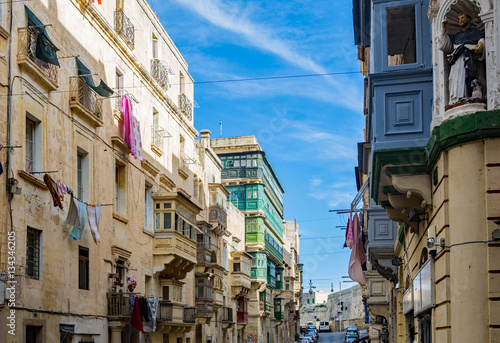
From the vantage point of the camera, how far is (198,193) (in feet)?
124

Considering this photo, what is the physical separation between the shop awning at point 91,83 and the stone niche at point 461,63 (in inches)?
514

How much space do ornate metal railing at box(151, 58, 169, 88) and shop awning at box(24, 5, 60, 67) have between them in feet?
34.8

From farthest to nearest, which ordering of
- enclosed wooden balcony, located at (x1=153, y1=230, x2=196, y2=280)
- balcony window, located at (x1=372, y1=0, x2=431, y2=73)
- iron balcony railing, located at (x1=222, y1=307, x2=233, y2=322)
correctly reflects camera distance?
iron balcony railing, located at (x1=222, y1=307, x2=233, y2=322) < enclosed wooden balcony, located at (x1=153, y1=230, x2=196, y2=280) < balcony window, located at (x1=372, y1=0, x2=431, y2=73)

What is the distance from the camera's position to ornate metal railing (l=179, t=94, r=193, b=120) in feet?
110

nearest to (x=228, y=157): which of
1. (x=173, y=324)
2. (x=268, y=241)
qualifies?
(x=268, y=241)

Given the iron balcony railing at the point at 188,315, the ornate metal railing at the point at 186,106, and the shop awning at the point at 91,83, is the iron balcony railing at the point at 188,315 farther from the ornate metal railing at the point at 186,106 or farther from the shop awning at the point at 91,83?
the shop awning at the point at 91,83

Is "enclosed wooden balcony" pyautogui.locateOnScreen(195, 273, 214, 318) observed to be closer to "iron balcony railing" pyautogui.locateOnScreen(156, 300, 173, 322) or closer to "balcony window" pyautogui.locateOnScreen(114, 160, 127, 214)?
"iron balcony railing" pyautogui.locateOnScreen(156, 300, 173, 322)

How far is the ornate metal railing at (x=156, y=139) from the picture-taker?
28.7 m

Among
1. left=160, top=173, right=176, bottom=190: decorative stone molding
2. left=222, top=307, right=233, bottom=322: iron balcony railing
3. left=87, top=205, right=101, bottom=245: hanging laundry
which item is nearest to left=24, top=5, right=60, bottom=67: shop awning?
left=87, top=205, right=101, bottom=245: hanging laundry

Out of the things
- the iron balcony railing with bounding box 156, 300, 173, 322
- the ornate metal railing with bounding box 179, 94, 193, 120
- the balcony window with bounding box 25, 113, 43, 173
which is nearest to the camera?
the balcony window with bounding box 25, 113, 43, 173

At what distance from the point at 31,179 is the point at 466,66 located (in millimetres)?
11785

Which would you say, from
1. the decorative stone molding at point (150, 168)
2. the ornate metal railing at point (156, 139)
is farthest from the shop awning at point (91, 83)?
the ornate metal railing at point (156, 139)

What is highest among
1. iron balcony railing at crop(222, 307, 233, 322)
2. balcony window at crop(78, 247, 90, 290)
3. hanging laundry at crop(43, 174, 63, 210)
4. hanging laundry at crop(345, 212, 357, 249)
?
hanging laundry at crop(43, 174, 63, 210)

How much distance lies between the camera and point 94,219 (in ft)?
68.4
